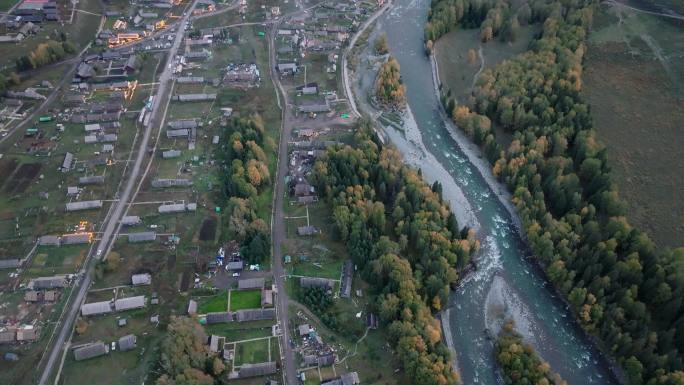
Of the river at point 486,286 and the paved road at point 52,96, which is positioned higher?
the paved road at point 52,96

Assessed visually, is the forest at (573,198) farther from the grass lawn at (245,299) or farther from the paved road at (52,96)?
the paved road at (52,96)

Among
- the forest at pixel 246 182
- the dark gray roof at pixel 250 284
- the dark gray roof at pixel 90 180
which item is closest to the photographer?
the dark gray roof at pixel 250 284

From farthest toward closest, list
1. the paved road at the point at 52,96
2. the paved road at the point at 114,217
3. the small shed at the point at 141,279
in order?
the paved road at the point at 52,96
the small shed at the point at 141,279
the paved road at the point at 114,217

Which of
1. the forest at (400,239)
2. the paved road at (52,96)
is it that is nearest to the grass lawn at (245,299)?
the forest at (400,239)

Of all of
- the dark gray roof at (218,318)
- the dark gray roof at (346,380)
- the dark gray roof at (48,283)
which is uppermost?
the dark gray roof at (48,283)

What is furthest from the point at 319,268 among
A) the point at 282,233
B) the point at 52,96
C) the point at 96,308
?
the point at 52,96

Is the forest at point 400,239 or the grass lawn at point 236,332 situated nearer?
the forest at point 400,239

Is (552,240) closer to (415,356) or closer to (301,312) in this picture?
(415,356)

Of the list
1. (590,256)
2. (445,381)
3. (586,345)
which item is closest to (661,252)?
(590,256)
